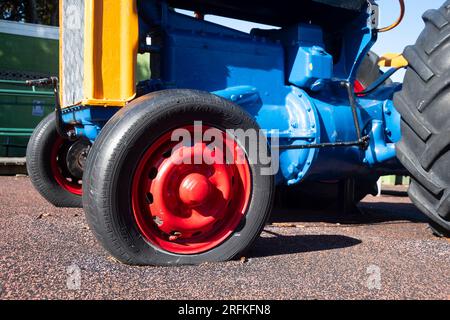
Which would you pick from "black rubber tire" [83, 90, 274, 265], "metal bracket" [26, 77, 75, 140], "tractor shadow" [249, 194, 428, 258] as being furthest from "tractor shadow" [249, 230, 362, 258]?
"metal bracket" [26, 77, 75, 140]

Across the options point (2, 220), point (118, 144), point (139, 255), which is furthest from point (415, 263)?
point (2, 220)

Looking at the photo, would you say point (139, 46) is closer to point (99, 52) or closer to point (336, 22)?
point (99, 52)

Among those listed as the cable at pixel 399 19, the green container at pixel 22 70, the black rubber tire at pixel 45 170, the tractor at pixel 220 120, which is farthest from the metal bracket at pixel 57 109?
the green container at pixel 22 70

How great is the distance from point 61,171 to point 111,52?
1.64 meters

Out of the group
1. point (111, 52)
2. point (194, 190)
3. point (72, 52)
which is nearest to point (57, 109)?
point (72, 52)

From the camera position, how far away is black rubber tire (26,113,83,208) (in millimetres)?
3830

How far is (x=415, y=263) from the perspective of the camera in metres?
2.29

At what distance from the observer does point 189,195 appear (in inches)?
85.0

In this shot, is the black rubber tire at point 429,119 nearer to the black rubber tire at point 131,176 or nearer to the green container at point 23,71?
the black rubber tire at point 131,176

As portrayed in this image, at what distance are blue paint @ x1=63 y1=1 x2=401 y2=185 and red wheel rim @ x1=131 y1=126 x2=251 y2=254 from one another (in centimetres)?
72

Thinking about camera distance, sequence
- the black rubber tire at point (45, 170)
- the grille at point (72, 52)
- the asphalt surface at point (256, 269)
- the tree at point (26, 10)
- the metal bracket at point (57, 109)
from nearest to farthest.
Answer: the asphalt surface at point (256, 269) → the grille at point (72, 52) → the metal bracket at point (57, 109) → the black rubber tire at point (45, 170) → the tree at point (26, 10)

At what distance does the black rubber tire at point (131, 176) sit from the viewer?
2.00m

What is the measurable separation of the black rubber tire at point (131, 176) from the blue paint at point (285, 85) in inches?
27.2

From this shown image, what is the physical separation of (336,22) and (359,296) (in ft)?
7.19
